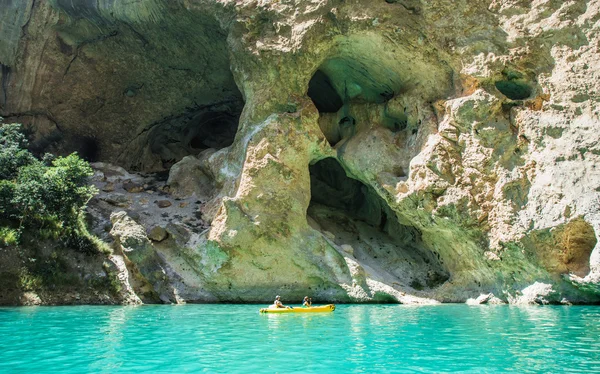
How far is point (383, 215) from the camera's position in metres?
23.1

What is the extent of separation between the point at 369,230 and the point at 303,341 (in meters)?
12.9

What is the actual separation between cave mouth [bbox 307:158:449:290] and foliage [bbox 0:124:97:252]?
8454 millimetres

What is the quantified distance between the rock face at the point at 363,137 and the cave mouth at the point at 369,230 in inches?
3.6

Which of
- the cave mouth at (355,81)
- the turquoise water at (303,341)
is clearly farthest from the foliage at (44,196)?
the cave mouth at (355,81)

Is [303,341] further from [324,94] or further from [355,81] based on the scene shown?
[324,94]

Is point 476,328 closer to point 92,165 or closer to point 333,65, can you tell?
point 333,65

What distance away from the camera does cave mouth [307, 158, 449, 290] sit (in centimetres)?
2009

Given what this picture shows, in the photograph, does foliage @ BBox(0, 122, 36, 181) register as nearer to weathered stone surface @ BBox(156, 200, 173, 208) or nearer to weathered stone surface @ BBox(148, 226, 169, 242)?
weathered stone surface @ BBox(148, 226, 169, 242)

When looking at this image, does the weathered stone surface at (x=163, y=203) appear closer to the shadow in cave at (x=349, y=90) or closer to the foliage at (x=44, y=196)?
the foliage at (x=44, y=196)

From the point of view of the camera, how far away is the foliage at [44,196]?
57.2 ft

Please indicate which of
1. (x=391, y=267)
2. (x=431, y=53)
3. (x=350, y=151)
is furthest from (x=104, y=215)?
(x=431, y=53)

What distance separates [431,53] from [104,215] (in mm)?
13482

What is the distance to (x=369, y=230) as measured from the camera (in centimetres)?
2242

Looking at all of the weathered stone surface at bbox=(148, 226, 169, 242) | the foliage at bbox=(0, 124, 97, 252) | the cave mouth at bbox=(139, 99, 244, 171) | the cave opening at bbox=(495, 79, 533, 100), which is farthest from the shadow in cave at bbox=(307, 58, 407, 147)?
the foliage at bbox=(0, 124, 97, 252)
